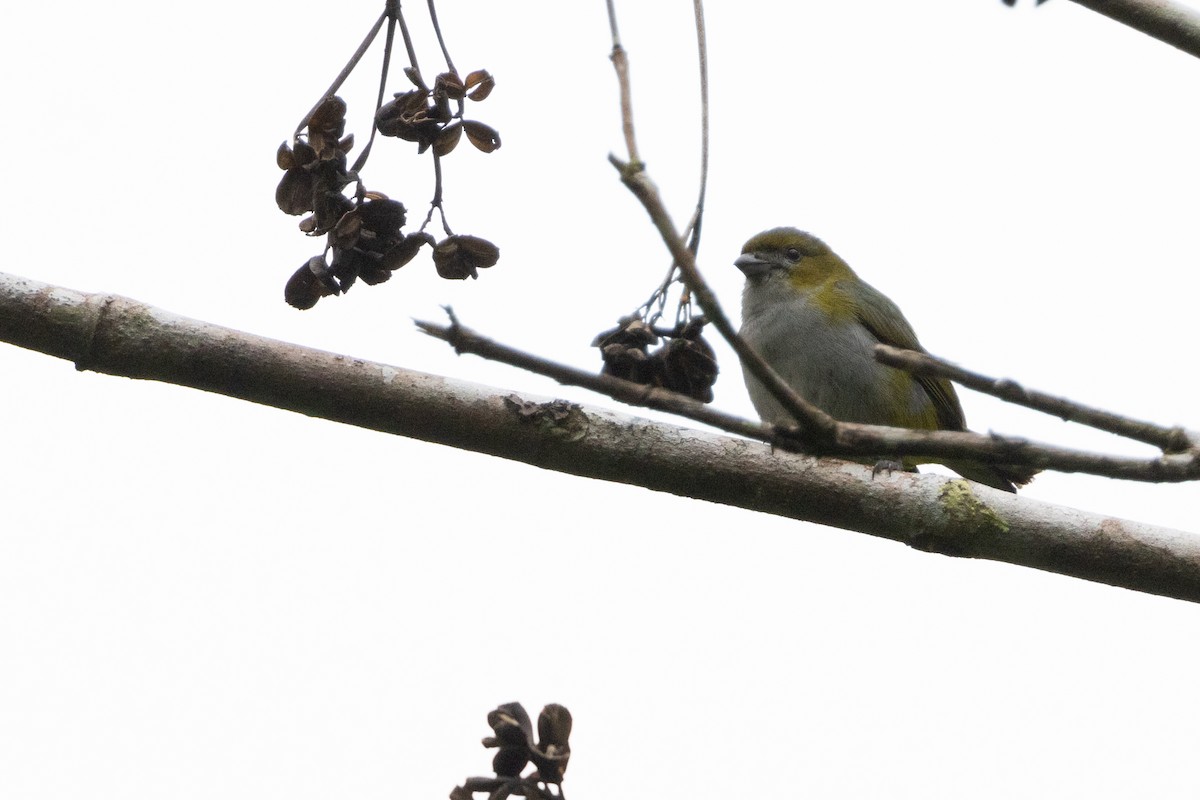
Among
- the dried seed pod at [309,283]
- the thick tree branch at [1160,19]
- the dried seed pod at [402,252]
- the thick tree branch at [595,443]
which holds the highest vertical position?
the thick tree branch at [1160,19]

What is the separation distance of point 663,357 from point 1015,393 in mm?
1451

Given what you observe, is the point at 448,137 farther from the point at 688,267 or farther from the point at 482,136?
the point at 688,267

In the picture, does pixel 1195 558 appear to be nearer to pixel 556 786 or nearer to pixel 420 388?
pixel 556 786

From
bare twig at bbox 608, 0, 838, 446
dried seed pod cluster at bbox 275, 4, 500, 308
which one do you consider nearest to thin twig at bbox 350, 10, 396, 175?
dried seed pod cluster at bbox 275, 4, 500, 308

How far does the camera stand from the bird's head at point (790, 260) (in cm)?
584

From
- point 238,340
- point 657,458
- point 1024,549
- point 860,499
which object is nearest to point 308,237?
point 238,340

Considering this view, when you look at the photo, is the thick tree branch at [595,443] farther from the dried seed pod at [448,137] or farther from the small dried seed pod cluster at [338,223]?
the dried seed pod at [448,137]

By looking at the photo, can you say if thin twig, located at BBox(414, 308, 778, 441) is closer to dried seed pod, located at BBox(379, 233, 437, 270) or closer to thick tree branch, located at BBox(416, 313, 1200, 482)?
thick tree branch, located at BBox(416, 313, 1200, 482)

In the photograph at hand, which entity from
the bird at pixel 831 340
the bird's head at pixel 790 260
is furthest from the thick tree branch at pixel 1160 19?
the bird's head at pixel 790 260

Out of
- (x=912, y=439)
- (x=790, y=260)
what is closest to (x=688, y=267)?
(x=912, y=439)

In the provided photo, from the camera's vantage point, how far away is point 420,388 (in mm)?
2604

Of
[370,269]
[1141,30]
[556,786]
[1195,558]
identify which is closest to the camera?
[556,786]

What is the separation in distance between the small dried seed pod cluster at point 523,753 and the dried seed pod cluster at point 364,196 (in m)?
1.12

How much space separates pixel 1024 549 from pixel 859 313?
292 centimetres
